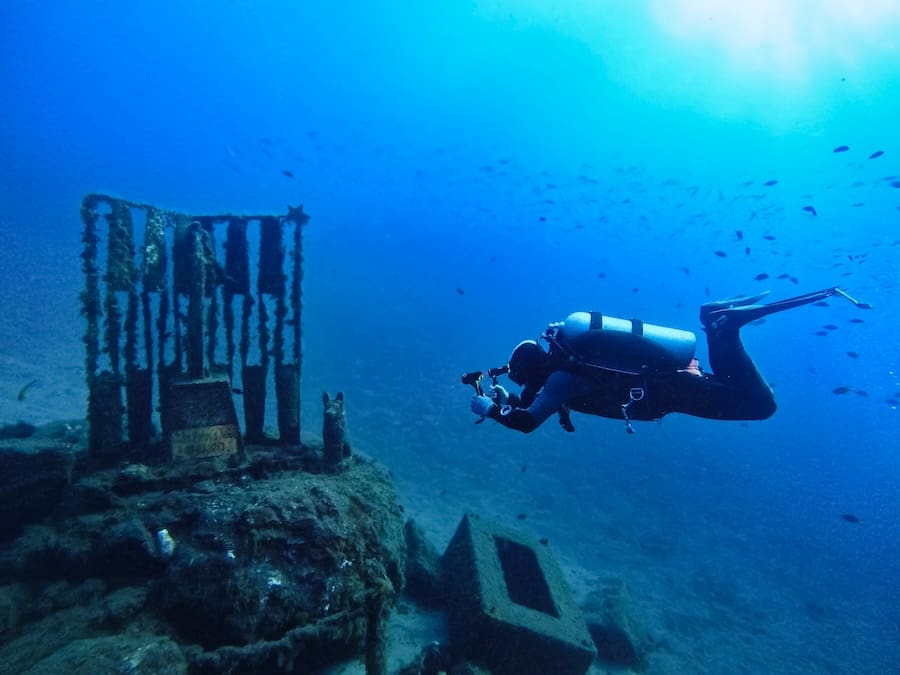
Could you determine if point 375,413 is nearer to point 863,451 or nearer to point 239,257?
point 239,257

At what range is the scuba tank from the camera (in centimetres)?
540

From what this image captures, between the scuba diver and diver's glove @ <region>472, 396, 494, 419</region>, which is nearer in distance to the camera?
the scuba diver

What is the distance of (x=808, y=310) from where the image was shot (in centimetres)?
→ 11338

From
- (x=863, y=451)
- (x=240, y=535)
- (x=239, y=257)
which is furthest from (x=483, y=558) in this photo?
(x=863, y=451)

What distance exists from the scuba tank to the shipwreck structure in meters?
4.30

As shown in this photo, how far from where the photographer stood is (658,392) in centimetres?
566

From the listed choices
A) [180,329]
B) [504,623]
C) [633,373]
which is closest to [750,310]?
[633,373]

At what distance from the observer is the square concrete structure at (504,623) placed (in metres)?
6.08

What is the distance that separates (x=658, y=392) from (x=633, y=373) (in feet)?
1.66

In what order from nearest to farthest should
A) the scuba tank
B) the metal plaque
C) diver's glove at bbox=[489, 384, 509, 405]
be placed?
the scuba tank, the metal plaque, diver's glove at bbox=[489, 384, 509, 405]

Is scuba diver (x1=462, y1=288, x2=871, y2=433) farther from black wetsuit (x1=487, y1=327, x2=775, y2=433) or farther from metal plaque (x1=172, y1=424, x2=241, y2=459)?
metal plaque (x1=172, y1=424, x2=241, y2=459)

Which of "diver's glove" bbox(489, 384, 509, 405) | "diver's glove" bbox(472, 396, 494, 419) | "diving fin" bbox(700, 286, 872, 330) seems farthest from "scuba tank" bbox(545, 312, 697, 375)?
"diver's glove" bbox(472, 396, 494, 419)

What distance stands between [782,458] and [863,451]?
16.0 m

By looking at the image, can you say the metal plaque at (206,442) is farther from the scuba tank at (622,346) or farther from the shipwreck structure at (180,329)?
the scuba tank at (622,346)
